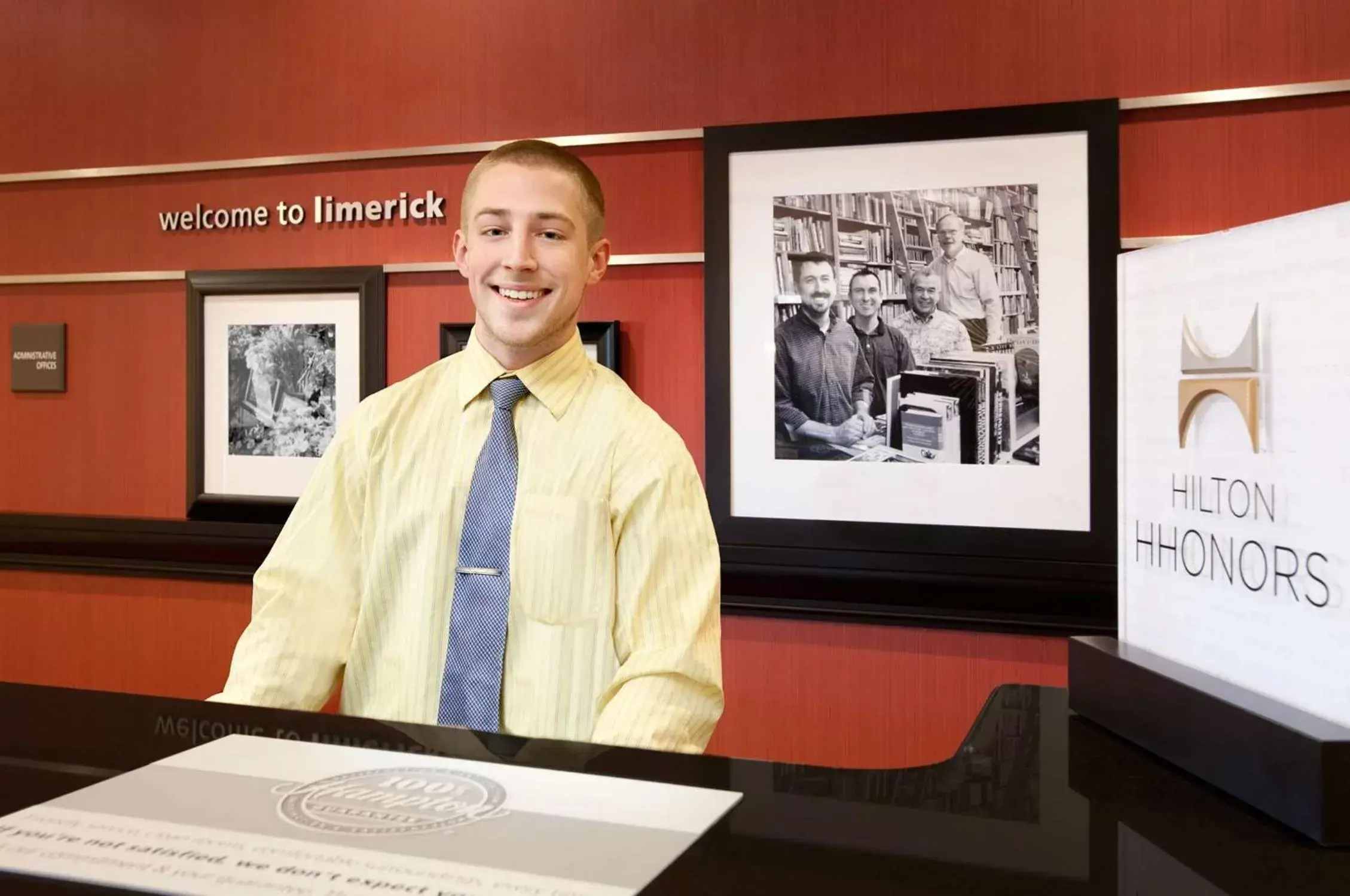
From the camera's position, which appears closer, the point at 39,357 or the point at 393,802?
the point at 393,802

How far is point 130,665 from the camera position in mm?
3201

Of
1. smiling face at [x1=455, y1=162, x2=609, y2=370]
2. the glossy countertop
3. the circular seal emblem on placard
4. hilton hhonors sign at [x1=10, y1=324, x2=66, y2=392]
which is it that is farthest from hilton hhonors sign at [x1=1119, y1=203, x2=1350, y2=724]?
hilton hhonors sign at [x1=10, y1=324, x2=66, y2=392]

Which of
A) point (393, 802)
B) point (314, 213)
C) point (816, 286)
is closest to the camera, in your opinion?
point (393, 802)

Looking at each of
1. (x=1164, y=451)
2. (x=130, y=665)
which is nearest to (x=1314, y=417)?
(x=1164, y=451)

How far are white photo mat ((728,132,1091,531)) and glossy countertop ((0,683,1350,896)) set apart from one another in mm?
1487

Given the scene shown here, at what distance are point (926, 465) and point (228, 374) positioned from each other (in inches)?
80.8

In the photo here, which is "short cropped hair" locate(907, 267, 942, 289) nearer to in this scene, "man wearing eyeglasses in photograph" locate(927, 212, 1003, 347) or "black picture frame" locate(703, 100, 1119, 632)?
"man wearing eyeglasses in photograph" locate(927, 212, 1003, 347)

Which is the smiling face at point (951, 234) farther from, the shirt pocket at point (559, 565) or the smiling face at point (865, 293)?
the shirt pocket at point (559, 565)

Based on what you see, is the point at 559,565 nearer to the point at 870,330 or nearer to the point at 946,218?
the point at 870,330

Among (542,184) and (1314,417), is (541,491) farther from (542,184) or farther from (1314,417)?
(1314,417)

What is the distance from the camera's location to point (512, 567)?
152 centimetres

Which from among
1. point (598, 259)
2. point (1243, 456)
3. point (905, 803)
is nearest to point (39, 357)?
point (598, 259)

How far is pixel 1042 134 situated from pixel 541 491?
1.55m

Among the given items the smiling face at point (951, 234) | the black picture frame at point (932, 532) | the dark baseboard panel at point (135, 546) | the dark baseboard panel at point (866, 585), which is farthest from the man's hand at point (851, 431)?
the dark baseboard panel at point (135, 546)
